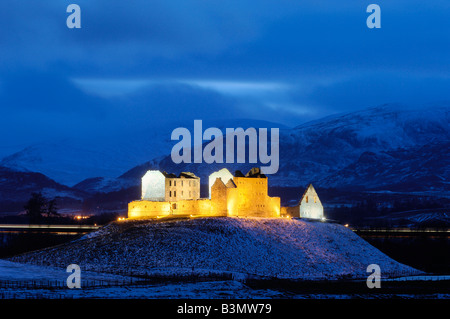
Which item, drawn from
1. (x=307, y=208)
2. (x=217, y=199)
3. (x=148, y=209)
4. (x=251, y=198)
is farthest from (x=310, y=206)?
(x=148, y=209)

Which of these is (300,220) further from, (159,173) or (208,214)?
(159,173)

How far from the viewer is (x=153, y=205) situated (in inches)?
4409

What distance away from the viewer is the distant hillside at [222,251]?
89938 millimetres

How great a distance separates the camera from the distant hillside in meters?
89.9

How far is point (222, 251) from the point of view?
93.4 m

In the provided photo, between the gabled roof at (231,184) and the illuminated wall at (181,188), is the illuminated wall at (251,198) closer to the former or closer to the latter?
the gabled roof at (231,184)

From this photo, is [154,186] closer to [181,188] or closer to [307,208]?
[181,188]

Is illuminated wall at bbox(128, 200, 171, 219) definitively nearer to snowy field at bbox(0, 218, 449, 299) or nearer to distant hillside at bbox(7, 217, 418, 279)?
distant hillside at bbox(7, 217, 418, 279)

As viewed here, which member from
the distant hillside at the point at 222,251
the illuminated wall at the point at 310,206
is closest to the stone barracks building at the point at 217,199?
the illuminated wall at the point at 310,206

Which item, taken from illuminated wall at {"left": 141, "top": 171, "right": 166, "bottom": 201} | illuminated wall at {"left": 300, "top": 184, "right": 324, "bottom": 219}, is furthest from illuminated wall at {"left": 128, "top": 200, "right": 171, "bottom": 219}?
illuminated wall at {"left": 300, "top": 184, "right": 324, "bottom": 219}

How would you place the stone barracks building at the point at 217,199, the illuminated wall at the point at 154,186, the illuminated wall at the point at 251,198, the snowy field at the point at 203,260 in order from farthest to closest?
1. the illuminated wall at the point at 154,186
2. the illuminated wall at the point at 251,198
3. the stone barracks building at the point at 217,199
4. the snowy field at the point at 203,260

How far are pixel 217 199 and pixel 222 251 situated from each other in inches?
577

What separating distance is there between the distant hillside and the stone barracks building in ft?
15.0

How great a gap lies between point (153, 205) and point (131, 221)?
17.5ft
